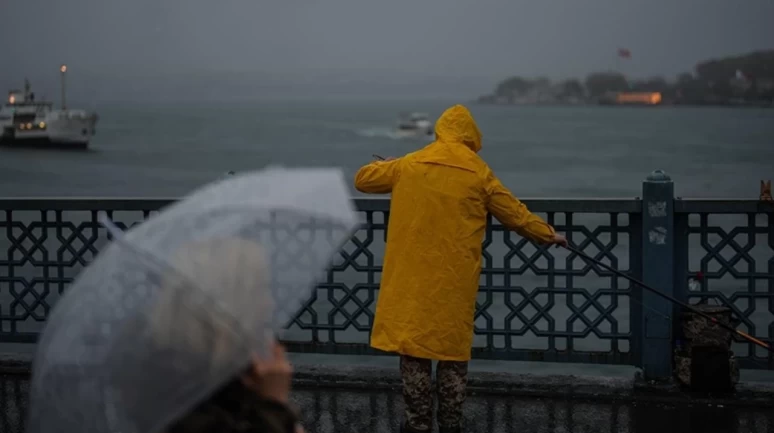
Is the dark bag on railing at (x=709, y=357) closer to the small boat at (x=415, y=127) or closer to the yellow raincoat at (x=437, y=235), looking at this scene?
the yellow raincoat at (x=437, y=235)

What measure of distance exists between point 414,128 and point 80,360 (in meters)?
152

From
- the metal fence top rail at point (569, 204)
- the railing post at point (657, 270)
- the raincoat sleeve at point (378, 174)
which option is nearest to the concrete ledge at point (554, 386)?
the railing post at point (657, 270)

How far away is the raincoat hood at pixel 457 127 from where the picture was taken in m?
5.81

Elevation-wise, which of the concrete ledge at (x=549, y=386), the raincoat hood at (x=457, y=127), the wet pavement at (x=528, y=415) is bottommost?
the wet pavement at (x=528, y=415)

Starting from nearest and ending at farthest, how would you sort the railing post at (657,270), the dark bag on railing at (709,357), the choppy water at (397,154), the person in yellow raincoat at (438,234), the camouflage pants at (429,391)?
the person in yellow raincoat at (438,234) < the camouflage pants at (429,391) < the dark bag on railing at (709,357) < the railing post at (657,270) < the choppy water at (397,154)

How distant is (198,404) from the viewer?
236cm

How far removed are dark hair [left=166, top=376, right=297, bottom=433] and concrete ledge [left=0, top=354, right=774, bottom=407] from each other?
5134mm

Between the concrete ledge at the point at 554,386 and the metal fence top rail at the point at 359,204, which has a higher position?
the metal fence top rail at the point at 359,204

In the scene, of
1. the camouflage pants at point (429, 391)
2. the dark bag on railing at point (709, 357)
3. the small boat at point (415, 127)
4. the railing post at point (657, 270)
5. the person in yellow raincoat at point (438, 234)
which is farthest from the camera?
the small boat at point (415, 127)

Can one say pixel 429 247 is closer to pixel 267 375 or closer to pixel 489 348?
pixel 489 348

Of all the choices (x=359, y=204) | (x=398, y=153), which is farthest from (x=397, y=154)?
(x=359, y=204)

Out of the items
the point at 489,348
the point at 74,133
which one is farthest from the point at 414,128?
the point at 489,348

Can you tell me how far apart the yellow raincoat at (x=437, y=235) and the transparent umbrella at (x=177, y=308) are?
119 inches

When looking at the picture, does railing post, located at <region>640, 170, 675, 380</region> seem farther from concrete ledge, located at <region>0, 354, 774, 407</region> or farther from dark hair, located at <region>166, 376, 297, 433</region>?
dark hair, located at <region>166, 376, 297, 433</region>
